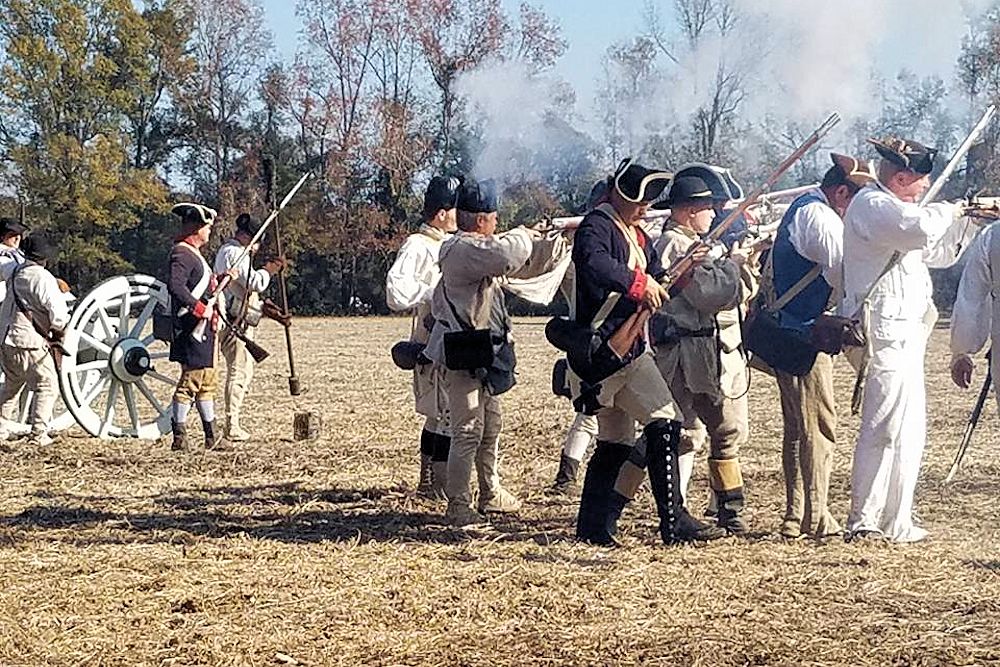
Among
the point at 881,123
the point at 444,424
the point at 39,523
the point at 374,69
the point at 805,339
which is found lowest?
the point at 39,523

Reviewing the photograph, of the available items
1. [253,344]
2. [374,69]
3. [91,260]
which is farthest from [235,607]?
[91,260]

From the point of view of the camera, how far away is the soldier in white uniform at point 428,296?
7.29 meters

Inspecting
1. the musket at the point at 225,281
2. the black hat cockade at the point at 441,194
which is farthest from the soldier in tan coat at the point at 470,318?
the musket at the point at 225,281

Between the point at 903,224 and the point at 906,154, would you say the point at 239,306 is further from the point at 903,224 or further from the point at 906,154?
the point at 903,224

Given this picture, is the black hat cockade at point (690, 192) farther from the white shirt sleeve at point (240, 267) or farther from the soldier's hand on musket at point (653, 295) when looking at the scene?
the white shirt sleeve at point (240, 267)

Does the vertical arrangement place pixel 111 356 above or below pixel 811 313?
below

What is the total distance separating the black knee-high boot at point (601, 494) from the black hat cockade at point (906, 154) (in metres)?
1.81

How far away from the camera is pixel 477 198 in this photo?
668 cm

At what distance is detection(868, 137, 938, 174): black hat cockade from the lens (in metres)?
6.14

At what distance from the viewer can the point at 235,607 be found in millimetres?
5211

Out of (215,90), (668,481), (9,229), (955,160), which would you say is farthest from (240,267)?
(215,90)

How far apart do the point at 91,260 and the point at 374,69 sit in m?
12.8

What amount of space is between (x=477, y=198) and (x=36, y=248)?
16.6ft

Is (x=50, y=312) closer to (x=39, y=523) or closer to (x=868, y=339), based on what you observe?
(x=39, y=523)
